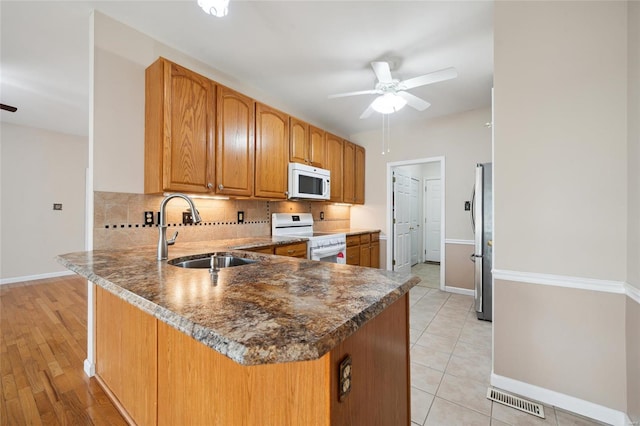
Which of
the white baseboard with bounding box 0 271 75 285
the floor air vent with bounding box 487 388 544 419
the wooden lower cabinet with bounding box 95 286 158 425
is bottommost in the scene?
the floor air vent with bounding box 487 388 544 419

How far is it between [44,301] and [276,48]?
4124 mm

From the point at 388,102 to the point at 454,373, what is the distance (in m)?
2.40

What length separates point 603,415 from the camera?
145cm

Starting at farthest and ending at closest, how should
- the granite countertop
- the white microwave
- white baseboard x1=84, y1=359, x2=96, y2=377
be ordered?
1. the white microwave
2. white baseboard x1=84, y1=359, x2=96, y2=377
3. the granite countertop

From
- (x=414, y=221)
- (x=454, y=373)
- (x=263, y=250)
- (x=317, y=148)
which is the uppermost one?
Result: (x=317, y=148)

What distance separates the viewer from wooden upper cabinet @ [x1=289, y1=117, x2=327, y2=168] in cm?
319

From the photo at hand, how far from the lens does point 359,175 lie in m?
4.57

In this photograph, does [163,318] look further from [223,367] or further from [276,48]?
[276,48]

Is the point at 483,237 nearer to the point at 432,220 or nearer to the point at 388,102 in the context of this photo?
the point at 388,102

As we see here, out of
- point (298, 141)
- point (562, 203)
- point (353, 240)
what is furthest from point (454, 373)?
point (298, 141)

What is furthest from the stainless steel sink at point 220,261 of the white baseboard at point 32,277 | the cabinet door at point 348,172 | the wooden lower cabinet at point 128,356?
the white baseboard at point 32,277

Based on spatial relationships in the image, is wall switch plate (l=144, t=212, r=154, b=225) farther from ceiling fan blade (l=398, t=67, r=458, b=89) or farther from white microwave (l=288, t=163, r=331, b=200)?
ceiling fan blade (l=398, t=67, r=458, b=89)

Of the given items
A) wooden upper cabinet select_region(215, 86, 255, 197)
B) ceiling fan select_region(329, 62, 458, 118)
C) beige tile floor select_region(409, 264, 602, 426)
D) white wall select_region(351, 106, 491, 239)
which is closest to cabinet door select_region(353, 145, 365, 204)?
white wall select_region(351, 106, 491, 239)

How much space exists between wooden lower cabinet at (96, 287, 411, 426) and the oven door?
185 centimetres
